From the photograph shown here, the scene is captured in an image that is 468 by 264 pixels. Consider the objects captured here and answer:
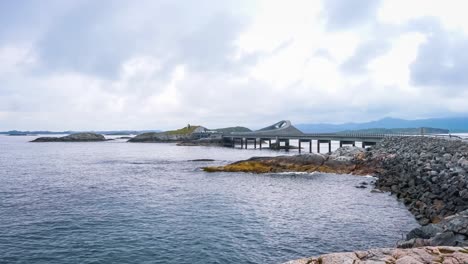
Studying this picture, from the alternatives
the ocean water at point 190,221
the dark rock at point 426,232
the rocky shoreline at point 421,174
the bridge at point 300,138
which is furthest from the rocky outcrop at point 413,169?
the bridge at point 300,138

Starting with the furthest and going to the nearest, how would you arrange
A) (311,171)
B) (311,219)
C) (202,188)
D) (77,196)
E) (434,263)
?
(311,171) → (202,188) → (77,196) → (311,219) → (434,263)

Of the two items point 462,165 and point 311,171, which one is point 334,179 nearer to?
point 311,171

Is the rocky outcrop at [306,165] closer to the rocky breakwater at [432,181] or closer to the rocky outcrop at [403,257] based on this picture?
the rocky breakwater at [432,181]

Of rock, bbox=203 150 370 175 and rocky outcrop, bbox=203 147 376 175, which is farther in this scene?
rock, bbox=203 150 370 175

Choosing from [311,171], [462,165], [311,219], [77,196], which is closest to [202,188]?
[77,196]

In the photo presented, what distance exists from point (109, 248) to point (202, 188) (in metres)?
22.8

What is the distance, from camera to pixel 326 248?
68.7 feet

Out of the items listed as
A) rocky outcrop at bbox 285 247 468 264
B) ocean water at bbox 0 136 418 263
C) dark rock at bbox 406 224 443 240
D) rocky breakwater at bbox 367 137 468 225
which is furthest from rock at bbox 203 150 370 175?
rocky outcrop at bbox 285 247 468 264

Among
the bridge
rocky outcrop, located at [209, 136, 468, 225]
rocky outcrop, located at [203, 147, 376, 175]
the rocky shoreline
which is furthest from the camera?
the bridge

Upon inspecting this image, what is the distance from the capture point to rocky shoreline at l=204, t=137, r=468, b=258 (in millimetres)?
16016

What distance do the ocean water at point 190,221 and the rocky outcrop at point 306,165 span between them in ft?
37.0

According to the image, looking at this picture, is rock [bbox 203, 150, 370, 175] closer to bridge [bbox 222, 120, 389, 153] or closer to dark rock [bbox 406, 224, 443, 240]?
bridge [bbox 222, 120, 389, 153]

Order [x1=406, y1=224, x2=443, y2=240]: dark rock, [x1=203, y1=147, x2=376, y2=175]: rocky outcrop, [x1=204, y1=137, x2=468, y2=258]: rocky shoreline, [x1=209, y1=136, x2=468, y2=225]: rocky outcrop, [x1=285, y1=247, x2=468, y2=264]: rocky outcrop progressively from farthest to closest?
[x1=203, y1=147, x2=376, y2=175]: rocky outcrop, [x1=209, y1=136, x2=468, y2=225]: rocky outcrop, [x1=406, y1=224, x2=443, y2=240]: dark rock, [x1=204, y1=137, x2=468, y2=258]: rocky shoreline, [x1=285, y1=247, x2=468, y2=264]: rocky outcrop

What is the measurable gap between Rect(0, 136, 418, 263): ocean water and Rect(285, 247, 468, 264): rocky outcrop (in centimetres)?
940
